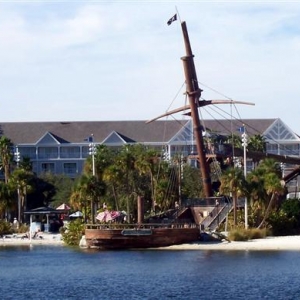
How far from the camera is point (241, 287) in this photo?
165 ft

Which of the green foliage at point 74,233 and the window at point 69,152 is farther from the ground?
the window at point 69,152

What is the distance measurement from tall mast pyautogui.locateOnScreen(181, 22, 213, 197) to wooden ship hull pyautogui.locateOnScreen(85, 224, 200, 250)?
993cm

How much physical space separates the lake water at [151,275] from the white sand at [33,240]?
12.6 metres

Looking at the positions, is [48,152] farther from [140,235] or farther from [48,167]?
[140,235]

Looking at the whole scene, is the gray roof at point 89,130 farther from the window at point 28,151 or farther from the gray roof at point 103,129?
the window at point 28,151

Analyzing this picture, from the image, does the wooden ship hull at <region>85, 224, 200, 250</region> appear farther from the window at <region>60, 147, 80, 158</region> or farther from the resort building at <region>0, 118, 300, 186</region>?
the window at <region>60, 147, 80, 158</region>

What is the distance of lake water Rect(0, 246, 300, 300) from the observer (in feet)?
160

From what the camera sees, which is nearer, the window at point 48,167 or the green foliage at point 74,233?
the green foliage at point 74,233

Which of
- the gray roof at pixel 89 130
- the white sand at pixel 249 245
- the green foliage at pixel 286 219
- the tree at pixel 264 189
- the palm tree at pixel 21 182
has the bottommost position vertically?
the white sand at pixel 249 245

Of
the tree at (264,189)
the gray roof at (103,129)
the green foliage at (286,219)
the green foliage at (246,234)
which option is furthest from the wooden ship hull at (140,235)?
the gray roof at (103,129)

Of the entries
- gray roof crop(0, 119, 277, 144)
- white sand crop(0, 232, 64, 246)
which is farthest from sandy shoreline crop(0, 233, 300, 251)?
gray roof crop(0, 119, 277, 144)

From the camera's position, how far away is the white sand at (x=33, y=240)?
91688mm

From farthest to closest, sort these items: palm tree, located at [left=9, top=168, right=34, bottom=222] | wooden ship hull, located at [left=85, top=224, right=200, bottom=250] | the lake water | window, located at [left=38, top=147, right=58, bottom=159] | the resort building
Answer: window, located at [left=38, top=147, right=58, bottom=159], the resort building, palm tree, located at [left=9, top=168, right=34, bottom=222], wooden ship hull, located at [left=85, top=224, right=200, bottom=250], the lake water

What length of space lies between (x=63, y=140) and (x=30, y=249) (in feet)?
221
